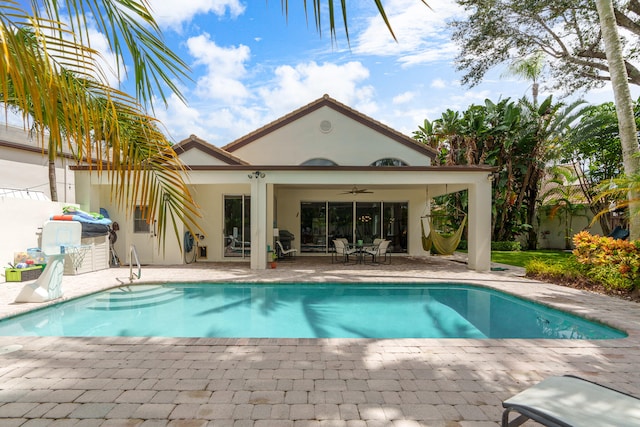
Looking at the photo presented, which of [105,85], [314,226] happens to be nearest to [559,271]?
[314,226]

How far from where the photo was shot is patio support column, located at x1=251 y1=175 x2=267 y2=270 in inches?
451

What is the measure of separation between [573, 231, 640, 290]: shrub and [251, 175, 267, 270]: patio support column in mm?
9014

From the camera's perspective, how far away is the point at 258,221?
37.6ft

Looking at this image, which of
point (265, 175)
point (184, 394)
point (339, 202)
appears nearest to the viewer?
point (184, 394)

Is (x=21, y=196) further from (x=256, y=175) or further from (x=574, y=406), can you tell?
(x=574, y=406)

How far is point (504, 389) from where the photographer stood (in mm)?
3492

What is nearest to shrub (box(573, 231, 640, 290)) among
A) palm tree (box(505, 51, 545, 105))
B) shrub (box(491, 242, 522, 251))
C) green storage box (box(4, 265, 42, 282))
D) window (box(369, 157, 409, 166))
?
window (box(369, 157, 409, 166))

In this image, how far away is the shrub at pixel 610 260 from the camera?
7.91 m

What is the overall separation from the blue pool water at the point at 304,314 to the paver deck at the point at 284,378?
1.33 m

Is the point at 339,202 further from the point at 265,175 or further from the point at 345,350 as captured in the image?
the point at 345,350

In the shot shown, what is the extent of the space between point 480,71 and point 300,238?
10.3 m

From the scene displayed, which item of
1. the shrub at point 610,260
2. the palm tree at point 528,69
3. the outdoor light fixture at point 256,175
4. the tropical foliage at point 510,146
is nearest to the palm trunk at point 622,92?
the shrub at point 610,260

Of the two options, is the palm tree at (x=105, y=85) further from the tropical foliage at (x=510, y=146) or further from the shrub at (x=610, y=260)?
the tropical foliage at (x=510, y=146)

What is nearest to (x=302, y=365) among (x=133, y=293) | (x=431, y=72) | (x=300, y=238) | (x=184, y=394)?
(x=184, y=394)
